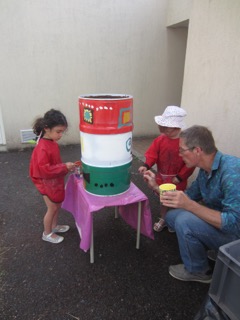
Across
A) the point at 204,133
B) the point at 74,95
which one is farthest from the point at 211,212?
the point at 74,95

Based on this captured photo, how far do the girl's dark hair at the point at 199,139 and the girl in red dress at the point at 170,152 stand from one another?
1.59 ft

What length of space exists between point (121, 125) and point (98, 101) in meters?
0.24

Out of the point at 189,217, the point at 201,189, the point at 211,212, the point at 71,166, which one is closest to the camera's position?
the point at 211,212

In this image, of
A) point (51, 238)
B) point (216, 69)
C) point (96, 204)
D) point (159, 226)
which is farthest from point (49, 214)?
point (216, 69)

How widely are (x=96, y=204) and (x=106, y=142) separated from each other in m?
0.49

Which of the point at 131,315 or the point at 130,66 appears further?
the point at 130,66

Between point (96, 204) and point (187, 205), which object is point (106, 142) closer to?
point (96, 204)

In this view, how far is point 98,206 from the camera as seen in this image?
1.86m

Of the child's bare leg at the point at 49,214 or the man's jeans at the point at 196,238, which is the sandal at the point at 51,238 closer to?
the child's bare leg at the point at 49,214

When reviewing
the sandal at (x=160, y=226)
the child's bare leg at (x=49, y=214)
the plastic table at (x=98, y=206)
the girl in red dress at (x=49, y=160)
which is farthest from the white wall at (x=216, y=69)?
the child's bare leg at (x=49, y=214)

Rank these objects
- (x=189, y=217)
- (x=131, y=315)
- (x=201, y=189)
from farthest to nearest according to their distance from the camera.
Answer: (x=201, y=189)
(x=189, y=217)
(x=131, y=315)

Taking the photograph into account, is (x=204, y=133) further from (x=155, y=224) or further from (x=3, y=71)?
(x=3, y=71)

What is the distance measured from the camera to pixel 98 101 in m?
1.67

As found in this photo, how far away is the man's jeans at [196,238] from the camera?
67.6 inches
